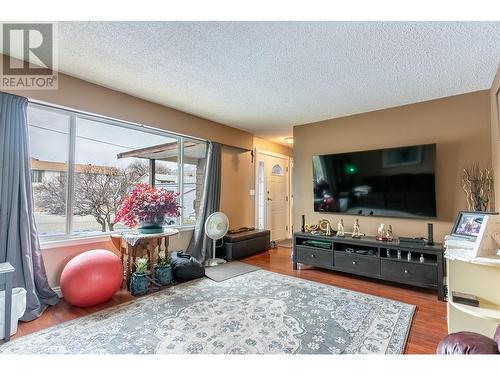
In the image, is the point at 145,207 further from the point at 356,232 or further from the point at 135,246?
the point at 356,232

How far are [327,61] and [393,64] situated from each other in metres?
0.64

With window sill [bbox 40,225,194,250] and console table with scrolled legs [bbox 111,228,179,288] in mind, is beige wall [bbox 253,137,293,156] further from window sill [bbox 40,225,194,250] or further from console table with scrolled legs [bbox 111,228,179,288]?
window sill [bbox 40,225,194,250]

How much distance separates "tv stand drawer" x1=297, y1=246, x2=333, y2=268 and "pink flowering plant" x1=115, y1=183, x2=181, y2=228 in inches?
74.8

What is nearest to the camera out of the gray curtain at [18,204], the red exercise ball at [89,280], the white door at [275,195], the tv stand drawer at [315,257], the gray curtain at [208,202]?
the gray curtain at [18,204]

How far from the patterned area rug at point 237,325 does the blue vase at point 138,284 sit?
0.46ft

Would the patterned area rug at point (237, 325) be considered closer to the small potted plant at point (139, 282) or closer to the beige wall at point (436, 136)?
the small potted plant at point (139, 282)

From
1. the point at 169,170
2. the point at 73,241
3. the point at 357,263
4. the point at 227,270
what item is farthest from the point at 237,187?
the point at 73,241

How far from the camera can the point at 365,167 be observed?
3432mm

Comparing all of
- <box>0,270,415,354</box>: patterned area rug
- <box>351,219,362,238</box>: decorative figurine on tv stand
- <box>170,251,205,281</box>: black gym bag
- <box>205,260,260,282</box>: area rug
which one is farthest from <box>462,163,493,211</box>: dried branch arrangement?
<box>170,251,205,281</box>: black gym bag

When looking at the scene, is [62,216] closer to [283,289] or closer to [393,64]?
[283,289]

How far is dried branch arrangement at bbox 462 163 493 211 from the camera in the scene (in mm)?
2693

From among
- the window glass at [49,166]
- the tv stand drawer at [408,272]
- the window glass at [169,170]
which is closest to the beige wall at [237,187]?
the window glass at [169,170]

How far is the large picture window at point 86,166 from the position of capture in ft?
8.53
